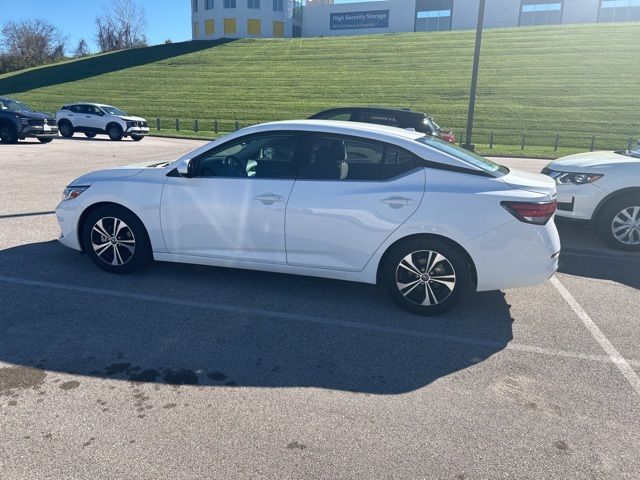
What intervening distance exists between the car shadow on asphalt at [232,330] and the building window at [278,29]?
74.3 m

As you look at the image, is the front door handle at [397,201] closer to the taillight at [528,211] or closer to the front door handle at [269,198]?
the taillight at [528,211]

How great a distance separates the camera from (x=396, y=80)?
42.9 meters

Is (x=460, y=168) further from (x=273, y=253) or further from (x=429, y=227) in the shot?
(x=273, y=253)

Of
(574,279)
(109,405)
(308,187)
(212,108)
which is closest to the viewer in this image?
(109,405)

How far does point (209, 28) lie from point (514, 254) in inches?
3031

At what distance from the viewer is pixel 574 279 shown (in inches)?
220

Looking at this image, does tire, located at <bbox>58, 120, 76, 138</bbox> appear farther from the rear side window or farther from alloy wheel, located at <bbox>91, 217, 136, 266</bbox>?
the rear side window

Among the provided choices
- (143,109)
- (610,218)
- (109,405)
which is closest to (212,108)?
(143,109)

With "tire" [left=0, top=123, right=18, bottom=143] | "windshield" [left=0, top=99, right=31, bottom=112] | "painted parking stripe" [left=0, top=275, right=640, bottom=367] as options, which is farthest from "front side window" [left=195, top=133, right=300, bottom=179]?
"windshield" [left=0, top=99, right=31, bottom=112]

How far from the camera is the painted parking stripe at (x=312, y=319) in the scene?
386 centimetres

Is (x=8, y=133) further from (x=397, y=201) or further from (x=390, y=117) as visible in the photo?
(x=397, y=201)

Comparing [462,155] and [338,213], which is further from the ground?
[462,155]

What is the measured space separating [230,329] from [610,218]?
5243mm

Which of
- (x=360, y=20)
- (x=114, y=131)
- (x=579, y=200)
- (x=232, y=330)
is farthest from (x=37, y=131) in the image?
(x=360, y=20)
